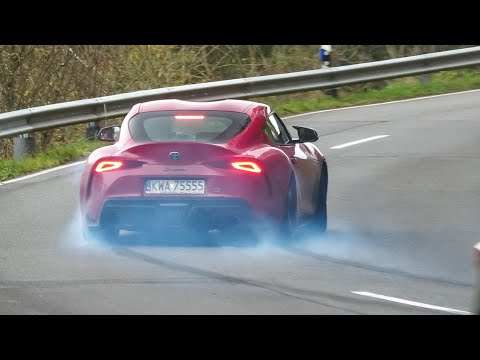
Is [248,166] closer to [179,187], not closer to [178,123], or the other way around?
[179,187]

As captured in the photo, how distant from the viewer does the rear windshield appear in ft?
41.3

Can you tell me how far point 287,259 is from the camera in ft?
39.6

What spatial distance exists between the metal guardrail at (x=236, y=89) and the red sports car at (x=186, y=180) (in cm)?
736

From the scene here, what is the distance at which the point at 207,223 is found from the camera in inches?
485

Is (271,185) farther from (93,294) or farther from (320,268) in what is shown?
(93,294)

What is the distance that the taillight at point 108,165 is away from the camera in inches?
487

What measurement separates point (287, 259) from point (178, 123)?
5.66ft

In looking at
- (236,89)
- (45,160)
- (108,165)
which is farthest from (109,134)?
(236,89)

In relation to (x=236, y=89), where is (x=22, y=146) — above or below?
below

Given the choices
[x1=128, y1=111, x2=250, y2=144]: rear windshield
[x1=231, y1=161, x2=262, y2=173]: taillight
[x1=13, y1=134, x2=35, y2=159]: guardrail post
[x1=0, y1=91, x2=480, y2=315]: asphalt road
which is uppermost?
[x1=128, y1=111, x2=250, y2=144]: rear windshield

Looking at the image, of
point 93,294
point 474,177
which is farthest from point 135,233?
point 474,177

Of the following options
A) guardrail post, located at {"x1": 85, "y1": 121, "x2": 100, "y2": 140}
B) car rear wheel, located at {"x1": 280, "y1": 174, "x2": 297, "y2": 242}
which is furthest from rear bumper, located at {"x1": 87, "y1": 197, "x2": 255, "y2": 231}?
guardrail post, located at {"x1": 85, "y1": 121, "x2": 100, "y2": 140}

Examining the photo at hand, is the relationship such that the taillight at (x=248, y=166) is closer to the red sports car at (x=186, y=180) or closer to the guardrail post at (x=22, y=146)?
the red sports car at (x=186, y=180)

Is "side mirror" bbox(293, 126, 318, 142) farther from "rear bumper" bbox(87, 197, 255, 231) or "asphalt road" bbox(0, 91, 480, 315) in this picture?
"rear bumper" bbox(87, 197, 255, 231)
